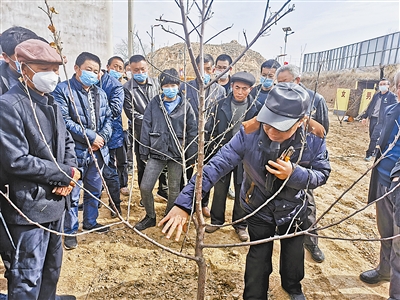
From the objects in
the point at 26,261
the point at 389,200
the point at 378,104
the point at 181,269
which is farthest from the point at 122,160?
the point at 378,104

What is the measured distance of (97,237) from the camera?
132 inches

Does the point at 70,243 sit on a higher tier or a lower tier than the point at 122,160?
lower

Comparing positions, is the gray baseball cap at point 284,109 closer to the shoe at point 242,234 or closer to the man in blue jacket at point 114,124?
the shoe at point 242,234

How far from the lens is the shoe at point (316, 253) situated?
3.03 m

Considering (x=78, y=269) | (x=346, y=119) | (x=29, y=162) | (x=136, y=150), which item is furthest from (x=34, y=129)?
(x=346, y=119)

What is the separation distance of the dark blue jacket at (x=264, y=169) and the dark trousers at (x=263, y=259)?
105 mm

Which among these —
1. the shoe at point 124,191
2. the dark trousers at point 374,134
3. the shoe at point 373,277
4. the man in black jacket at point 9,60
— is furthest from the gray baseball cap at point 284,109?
the dark trousers at point 374,134

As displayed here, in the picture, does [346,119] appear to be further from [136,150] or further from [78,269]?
[78,269]

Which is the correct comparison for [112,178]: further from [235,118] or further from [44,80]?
[44,80]

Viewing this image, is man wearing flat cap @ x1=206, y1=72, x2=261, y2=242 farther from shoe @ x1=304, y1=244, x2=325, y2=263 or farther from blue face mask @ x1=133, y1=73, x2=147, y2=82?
blue face mask @ x1=133, y1=73, x2=147, y2=82

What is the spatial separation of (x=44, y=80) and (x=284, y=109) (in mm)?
1525

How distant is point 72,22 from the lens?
831 cm

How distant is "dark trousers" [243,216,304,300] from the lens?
6.83 ft

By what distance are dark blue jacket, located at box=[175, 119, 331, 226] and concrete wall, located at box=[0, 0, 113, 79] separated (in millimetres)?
7791
